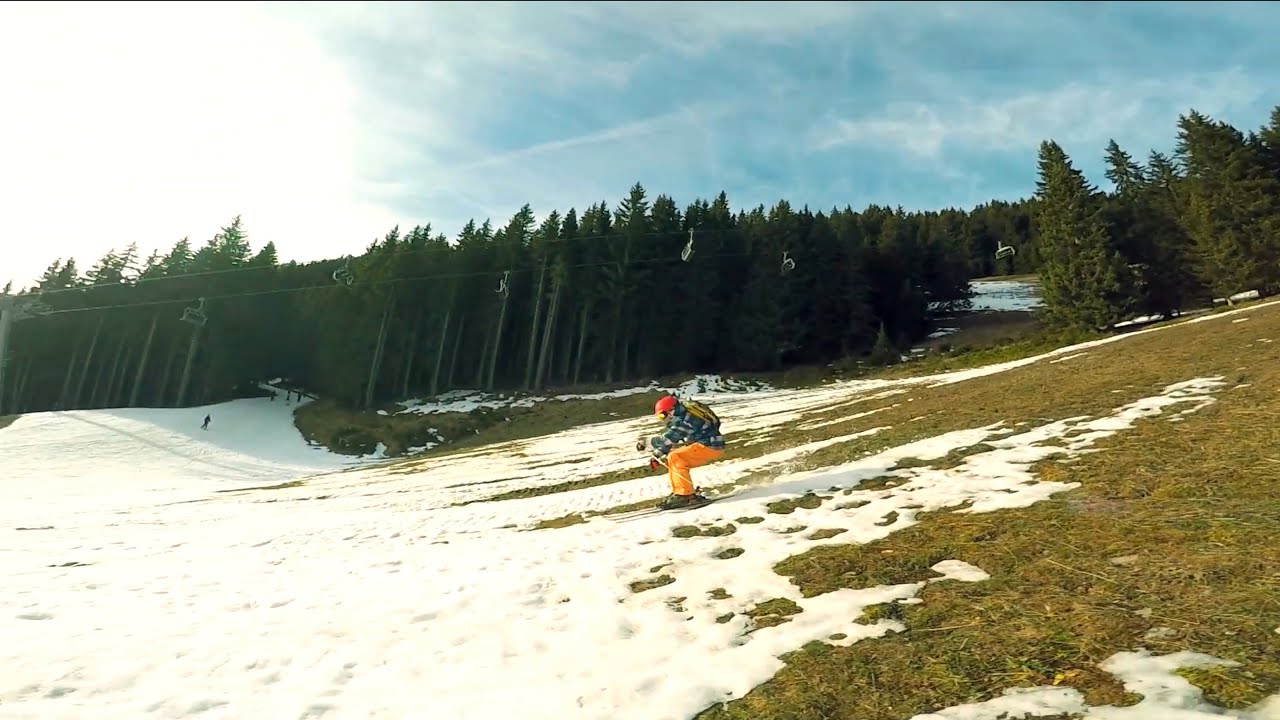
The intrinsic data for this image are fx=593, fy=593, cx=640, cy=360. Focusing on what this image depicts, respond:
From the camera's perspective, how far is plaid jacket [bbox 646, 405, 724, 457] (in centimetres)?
1045

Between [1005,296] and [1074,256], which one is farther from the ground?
[1005,296]

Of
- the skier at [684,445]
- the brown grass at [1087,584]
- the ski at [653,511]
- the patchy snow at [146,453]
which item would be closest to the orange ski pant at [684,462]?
the skier at [684,445]

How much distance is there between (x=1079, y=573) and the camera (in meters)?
5.15

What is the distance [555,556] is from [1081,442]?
8403 mm

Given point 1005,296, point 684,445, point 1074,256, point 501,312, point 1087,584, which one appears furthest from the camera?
point 1005,296

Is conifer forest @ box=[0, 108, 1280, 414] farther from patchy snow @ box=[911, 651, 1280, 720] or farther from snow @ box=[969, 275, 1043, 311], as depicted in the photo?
patchy snow @ box=[911, 651, 1280, 720]

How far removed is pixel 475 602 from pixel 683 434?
4.73 m

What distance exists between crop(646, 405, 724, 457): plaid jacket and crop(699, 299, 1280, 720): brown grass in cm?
372

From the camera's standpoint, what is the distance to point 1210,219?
38.4 m

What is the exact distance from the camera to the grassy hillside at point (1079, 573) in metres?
3.82

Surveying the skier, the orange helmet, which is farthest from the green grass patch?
the orange helmet

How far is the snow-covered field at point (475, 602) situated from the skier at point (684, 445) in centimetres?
71

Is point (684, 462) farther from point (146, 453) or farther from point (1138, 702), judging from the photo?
point (146, 453)

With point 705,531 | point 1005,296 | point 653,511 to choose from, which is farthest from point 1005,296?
point 705,531
